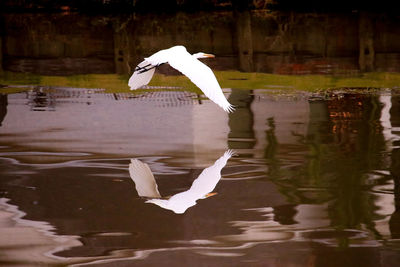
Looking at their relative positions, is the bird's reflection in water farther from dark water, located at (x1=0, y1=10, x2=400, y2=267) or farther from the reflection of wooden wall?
the reflection of wooden wall

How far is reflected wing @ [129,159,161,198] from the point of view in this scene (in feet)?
22.8

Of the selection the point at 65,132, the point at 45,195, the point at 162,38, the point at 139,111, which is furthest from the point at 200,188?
the point at 162,38

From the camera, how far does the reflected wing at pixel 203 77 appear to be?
7108 millimetres

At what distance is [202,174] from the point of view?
7.62 meters

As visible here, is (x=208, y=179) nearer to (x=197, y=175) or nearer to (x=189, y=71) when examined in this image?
(x=197, y=175)

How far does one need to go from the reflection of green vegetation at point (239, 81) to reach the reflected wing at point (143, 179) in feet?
16.5

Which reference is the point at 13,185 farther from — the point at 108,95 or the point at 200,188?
the point at 108,95

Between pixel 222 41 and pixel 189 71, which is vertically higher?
pixel 222 41

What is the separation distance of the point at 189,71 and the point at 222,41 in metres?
10.4

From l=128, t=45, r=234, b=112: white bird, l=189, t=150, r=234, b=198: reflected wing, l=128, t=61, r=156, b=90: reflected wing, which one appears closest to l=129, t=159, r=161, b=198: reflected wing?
l=189, t=150, r=234, b=198: reflected wing

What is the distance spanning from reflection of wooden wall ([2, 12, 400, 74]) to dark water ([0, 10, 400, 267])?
0.72 ft

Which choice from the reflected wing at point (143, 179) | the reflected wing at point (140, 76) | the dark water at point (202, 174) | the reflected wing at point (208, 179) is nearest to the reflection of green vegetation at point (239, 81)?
the dark water at point (202, 174)

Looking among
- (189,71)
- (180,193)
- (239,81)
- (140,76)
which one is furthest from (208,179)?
(239,81)

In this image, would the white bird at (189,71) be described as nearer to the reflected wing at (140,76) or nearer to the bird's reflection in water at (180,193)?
the reflected wing at (140,76)
